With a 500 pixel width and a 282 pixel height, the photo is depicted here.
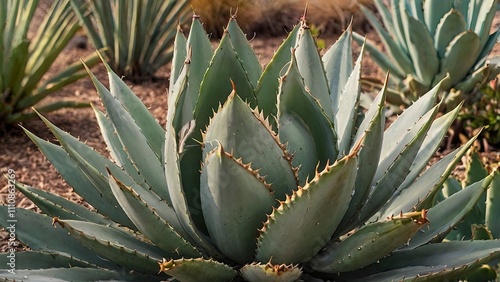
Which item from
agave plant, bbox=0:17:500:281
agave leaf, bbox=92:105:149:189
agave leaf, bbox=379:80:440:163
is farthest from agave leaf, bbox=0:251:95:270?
agave leaf, bbox=379:80:440:163

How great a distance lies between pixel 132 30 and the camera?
493 centimetres

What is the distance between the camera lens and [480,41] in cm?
343

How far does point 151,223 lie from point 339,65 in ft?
2.73

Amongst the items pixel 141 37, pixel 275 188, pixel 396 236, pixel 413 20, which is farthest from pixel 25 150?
pixel 396 236

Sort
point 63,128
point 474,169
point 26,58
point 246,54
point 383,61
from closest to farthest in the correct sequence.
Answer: point 246,54 < point 474,169 < point 26,58 < point 383,61 < point 63,128

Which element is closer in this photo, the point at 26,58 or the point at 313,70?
the point at 313,70

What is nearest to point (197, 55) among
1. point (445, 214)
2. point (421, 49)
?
point (445, 214)

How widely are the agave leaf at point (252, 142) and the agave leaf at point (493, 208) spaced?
2.62ft

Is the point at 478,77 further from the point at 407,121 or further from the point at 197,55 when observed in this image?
the point at 197,55

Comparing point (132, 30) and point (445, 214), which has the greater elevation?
point (132, 30)

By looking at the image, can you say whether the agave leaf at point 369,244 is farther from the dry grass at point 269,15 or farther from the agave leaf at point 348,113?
the dry grass at point 269,15

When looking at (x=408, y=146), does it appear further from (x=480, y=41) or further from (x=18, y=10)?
(x=18, y=10)

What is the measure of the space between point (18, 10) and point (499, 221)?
2680 millimetres

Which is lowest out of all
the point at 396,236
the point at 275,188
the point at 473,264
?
the point at 473,264
